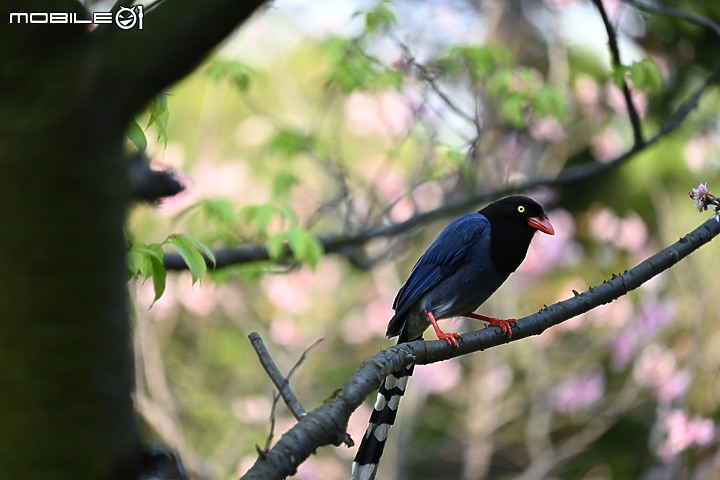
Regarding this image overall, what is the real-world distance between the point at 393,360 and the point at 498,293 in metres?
5.30

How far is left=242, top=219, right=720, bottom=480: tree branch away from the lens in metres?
1.70

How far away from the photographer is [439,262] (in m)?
3.96

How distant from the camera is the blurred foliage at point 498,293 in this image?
269 inches

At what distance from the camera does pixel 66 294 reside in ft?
4.84

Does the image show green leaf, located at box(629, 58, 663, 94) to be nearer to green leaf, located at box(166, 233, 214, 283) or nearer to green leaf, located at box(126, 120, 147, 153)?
green leaf, located at box(166, 233, 214, 283)

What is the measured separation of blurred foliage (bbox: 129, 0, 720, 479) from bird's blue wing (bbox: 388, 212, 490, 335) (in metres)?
1.63

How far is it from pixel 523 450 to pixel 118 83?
8.30 metres

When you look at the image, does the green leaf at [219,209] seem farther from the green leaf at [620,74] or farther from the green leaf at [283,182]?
the green leaf at [620,74]

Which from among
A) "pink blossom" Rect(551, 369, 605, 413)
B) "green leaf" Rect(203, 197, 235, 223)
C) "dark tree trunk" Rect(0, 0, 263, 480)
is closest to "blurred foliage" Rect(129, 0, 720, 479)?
"pink blossom" Rect(551, 369, 605, 413)

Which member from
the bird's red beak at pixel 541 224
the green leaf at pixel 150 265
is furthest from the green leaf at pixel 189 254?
the bird's red beak at pixel 541 224

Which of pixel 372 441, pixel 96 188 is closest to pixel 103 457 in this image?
pixel 96 188

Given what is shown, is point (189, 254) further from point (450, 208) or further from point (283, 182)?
point (450, 208)

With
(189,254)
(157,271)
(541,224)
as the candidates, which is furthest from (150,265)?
(541,224)

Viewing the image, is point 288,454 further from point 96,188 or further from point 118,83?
point 118,83
